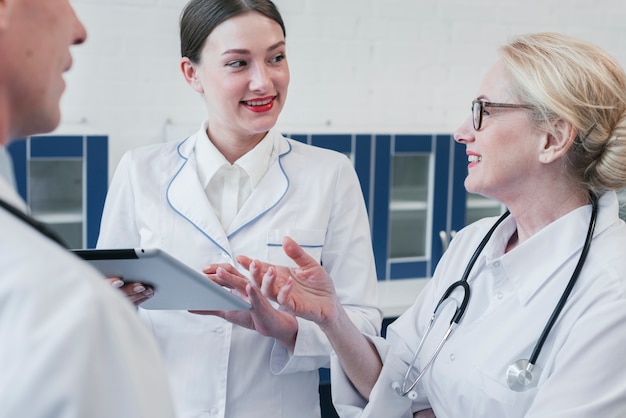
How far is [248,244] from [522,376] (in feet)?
2.10

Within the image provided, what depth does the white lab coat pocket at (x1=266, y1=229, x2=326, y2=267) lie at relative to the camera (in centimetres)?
164

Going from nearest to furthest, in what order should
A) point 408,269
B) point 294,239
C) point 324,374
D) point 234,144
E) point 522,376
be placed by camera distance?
point 522,376 → point 294,239 → point 234,144 → point 324,374 → point 408,269

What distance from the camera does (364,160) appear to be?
10.5 feet

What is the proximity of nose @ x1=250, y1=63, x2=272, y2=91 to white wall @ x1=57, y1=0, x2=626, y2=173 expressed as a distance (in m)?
1.42

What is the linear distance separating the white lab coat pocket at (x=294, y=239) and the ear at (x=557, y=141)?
502 mm

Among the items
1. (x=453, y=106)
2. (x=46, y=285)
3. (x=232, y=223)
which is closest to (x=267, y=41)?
Result: (x=232, y=223)

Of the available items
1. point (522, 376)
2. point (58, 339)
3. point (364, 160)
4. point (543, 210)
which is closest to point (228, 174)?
point (543, 210)

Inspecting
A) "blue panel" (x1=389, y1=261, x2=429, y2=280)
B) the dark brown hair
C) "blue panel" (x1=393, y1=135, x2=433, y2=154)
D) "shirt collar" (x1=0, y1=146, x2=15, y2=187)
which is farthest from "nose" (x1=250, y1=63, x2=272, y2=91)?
"blue panel" (x1=389, y1=261, x2=429, y2=280)

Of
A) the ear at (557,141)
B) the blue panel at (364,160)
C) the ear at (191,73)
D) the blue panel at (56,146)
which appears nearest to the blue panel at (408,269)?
the blue panel at (364,160)

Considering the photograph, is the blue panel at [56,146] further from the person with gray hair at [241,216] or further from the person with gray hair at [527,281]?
the person with gray hair at [527,281]

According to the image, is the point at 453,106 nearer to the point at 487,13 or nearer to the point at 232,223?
the point at 487,13

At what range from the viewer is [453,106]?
369cm

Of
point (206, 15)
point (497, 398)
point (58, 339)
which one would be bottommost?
point (497, 398)

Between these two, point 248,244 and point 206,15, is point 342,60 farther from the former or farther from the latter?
point 248,244
